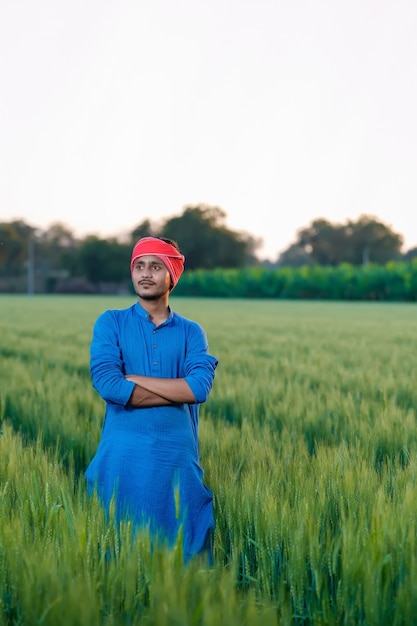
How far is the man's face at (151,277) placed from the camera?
84.7 inches

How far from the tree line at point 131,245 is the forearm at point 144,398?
2902 inches

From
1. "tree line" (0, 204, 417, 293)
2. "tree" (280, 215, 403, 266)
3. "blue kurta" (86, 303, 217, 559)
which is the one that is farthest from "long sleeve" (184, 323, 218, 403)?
"tree" (280, 215, 403, 266)

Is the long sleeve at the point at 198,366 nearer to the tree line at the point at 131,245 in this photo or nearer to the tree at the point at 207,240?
the tree line at the point at 131,245

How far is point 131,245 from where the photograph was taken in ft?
248

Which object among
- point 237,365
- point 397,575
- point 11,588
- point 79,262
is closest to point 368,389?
point 237,365

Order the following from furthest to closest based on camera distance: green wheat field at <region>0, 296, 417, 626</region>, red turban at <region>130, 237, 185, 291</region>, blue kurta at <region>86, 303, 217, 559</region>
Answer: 1. red turban at <region>130, 237, 185, 291</region>
2. blue kurta at <region>86, 303, 217, 559</region>
3. green wheat field at <region>0, 296, 417, 626</region>

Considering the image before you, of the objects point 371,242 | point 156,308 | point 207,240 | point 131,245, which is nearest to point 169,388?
point 156,308

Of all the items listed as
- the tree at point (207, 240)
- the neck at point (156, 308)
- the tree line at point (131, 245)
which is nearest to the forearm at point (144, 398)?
the neck at point (156, 308)

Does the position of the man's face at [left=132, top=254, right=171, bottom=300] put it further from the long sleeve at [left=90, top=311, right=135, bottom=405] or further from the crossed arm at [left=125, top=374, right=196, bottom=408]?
the crossed arm at [left=125, top=374, right=196, bottom=408]

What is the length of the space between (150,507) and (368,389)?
128 inches

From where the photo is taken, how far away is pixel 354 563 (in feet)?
4.58

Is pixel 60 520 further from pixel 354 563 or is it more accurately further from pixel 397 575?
pixel 397 575

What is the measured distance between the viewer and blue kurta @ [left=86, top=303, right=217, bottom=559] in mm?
2010

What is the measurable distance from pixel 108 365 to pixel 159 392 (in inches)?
8.5
